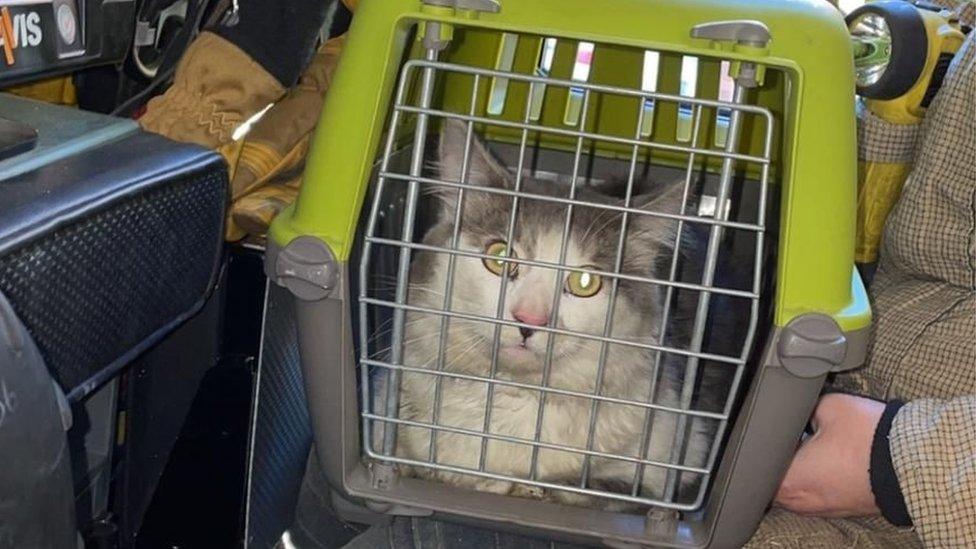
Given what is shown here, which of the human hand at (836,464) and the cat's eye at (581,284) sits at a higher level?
the cat's eye at (581,284)

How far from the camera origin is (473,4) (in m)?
0.86

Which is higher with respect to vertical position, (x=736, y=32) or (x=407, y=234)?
(x=736, y=32)

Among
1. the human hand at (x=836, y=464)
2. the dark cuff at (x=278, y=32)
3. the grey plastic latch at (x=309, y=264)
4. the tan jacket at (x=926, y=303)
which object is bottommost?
the human hand at (x=836, y=464)

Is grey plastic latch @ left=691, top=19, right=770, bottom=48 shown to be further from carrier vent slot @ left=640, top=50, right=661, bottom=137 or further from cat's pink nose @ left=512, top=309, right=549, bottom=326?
carrier vent slot @ left=640, top=50, right=661, bottom=137

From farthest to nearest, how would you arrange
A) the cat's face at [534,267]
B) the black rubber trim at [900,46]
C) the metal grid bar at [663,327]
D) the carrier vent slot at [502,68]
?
1. the carrier vent slot at [502,68]
2. the black rubber trim at [900,46]
3. the cat's face at [534,267]
4. the metal grid bar at [663,327]

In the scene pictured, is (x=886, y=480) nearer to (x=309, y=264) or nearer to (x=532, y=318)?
(x=532, y=318)

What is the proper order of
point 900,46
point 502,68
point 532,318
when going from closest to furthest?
point 532,318, point 900,46, point 502,68

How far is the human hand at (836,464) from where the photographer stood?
1116 millimetres

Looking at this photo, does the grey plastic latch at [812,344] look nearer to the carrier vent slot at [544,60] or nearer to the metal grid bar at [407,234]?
the metal grid bar at [407,234]

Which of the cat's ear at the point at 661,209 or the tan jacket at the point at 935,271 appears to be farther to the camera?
the tan jacket at the point at 935,271

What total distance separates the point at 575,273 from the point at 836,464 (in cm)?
36

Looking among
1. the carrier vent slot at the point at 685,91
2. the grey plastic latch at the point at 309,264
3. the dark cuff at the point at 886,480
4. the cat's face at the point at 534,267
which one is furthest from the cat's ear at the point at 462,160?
the dark cuff at the point at 886,480

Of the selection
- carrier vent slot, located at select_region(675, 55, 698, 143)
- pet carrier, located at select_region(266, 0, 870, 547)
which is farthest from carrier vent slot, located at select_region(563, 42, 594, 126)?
carrier vent slot, located at select_region(675, 55, 698, 143)

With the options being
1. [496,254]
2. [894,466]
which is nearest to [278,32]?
[496,254]
